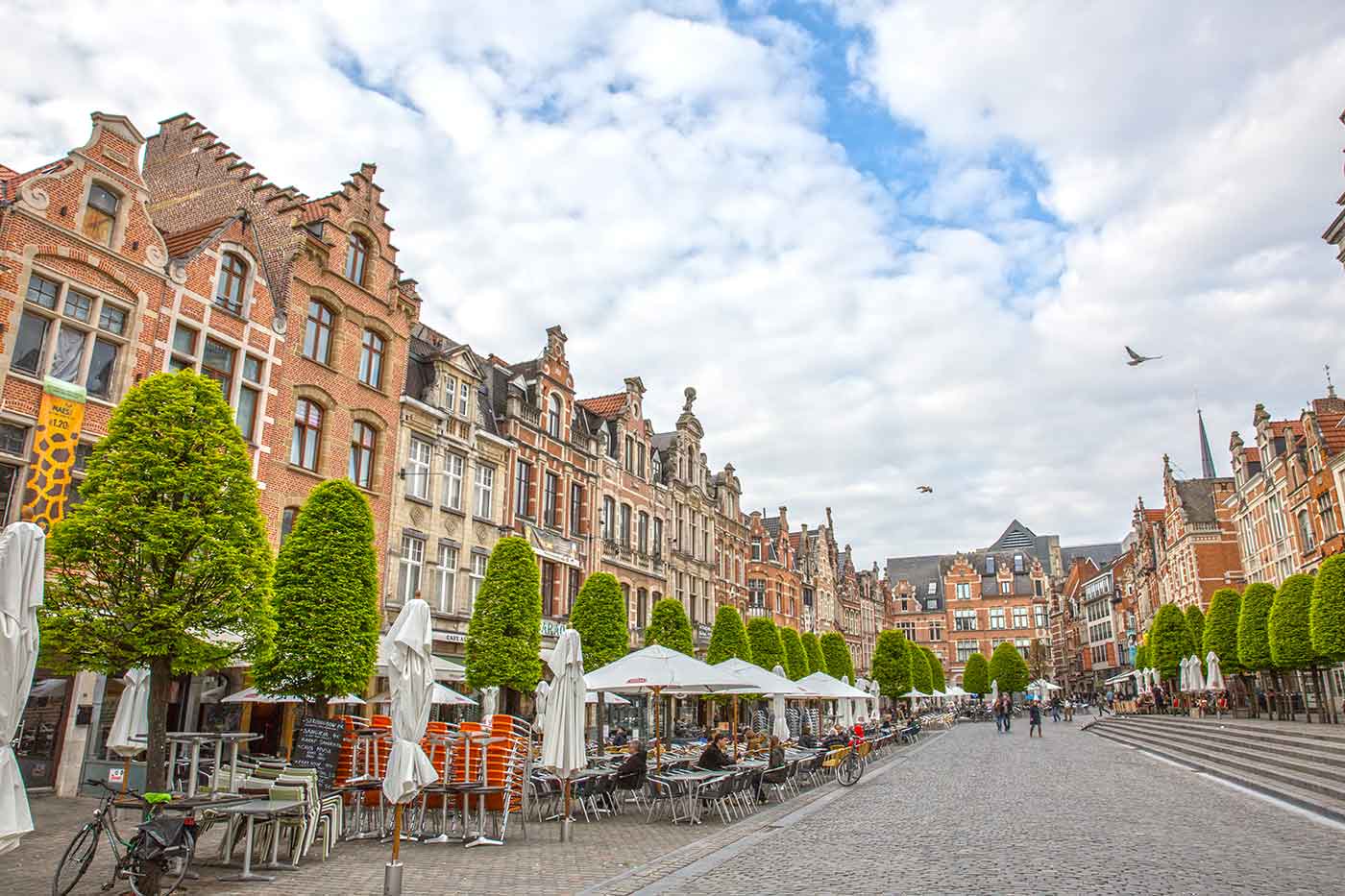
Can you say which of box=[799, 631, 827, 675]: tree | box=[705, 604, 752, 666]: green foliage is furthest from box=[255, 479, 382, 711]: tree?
box=[799, 631, 827, 675]: tree

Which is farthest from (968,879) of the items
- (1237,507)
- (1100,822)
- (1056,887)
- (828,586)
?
(828,586)

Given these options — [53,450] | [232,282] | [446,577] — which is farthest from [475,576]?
[53,450]

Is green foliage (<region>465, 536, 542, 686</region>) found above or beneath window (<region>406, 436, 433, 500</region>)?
beneath

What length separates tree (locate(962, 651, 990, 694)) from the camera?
81875 millimetres

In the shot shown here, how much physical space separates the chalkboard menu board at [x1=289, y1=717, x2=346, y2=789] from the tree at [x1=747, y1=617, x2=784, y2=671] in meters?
24.1

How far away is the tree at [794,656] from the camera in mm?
38250

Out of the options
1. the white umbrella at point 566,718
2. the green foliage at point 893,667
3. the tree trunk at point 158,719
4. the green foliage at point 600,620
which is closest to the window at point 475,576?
the green foliage at point 600,620

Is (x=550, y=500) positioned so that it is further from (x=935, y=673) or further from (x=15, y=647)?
(x=935, y=673)

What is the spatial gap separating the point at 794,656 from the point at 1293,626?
737 inches

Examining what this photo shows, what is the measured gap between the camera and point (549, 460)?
3312 centimetres

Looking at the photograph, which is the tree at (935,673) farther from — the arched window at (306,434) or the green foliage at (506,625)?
the arched window at (306,434)

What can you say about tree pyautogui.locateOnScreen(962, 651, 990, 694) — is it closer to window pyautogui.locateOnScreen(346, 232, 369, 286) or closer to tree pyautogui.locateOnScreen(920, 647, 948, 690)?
tree pyautogui.locateOnScreen(920, 647, 948, 690)

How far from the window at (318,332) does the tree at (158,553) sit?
1160 cm

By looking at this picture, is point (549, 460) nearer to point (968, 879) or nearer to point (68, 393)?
point (68, 393)
